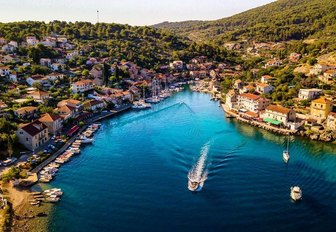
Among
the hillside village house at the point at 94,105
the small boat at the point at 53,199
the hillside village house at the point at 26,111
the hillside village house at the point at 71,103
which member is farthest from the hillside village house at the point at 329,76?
the small boat at the point at 53,199

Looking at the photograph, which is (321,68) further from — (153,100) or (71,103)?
(71,103)

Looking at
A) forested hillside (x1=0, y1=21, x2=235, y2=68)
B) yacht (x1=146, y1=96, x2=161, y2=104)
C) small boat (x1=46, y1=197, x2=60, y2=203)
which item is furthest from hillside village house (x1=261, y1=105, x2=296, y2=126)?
forested hillside (x1=0, y1=21, x2=235, y2=68)

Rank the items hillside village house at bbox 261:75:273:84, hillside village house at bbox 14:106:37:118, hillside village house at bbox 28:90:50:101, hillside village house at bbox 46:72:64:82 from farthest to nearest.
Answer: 1. hillside village house at bbox 261:75:273:84
2. hillside village house at bbox 46:72:64:82
3. hillside village house at bbox 28:90:50:101
4. hillside village house at bbox 14:106:37:118

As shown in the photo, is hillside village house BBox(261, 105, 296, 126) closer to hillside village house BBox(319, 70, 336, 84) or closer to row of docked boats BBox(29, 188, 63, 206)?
hillside village house BBox(319, 70, 336, 84)

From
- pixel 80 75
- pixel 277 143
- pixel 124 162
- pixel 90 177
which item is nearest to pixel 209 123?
pixel 277 143

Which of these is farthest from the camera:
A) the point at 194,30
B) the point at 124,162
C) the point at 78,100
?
the point at 194,30

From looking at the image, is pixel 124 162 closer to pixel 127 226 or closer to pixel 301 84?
pixel 127 226
